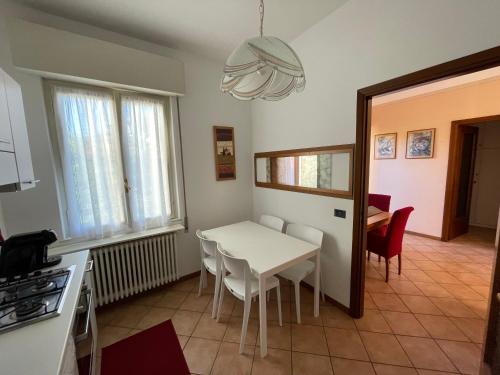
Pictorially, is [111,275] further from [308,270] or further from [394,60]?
[394,60]

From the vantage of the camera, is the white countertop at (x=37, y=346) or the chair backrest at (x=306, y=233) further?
the chair backrest at (x=306, y=233)

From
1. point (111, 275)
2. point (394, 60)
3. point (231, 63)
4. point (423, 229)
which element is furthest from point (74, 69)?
point (423, 229)

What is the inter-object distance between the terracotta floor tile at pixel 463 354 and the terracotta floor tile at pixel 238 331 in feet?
4.75

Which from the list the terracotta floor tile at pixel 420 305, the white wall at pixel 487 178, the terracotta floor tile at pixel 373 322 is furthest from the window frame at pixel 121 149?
the white wall at pixel 487 178

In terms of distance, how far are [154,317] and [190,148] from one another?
1.83 m

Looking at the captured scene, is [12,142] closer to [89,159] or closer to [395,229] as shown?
[89,159]

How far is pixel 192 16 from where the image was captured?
185 centimetres

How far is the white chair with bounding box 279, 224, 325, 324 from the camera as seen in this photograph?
6.21ft

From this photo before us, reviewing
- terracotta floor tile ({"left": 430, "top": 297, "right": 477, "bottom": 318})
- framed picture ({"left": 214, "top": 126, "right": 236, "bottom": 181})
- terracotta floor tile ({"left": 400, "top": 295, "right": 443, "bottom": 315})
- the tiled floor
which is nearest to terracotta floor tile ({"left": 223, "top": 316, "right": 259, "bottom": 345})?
the tiled floor

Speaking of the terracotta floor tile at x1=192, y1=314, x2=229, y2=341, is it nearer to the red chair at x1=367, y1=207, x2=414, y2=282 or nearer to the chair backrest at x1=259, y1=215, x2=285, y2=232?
the chair backrest at x1=259, y1=215, x2=285, y2=232

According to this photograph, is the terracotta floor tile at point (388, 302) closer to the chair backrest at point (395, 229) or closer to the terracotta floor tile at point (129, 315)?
the chair backrest at point (395, 229)

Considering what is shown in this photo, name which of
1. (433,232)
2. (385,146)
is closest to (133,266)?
(433,232)

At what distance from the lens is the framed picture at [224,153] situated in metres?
2.76

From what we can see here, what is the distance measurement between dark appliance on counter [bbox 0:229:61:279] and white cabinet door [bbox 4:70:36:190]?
1.18 ft
